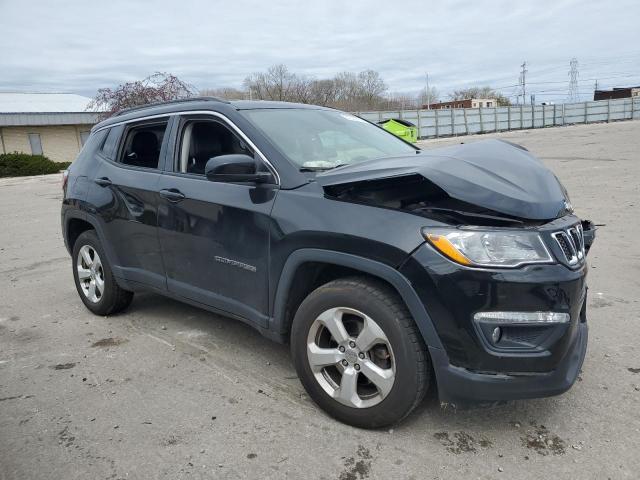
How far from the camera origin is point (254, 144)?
333cm

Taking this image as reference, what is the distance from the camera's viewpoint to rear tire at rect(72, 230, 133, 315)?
4566 millimetres

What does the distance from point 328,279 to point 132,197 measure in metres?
1.87

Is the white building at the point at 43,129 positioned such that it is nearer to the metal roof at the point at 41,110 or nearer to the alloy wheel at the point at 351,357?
the metal roof at the point at 41,110

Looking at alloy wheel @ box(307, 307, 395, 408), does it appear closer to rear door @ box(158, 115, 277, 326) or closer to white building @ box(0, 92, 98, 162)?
rear door @ box(158, 115, 277, 326)

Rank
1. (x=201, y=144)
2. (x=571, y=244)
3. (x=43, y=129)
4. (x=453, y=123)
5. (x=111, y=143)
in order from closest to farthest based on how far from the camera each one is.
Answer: (x=571, y=244), (x=201, y=144), (x=111, y=143), (x=43, y=129), (x=453, y=123)

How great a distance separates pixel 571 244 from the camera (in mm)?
2574

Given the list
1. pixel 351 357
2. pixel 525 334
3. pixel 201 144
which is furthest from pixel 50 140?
pixel 525 334

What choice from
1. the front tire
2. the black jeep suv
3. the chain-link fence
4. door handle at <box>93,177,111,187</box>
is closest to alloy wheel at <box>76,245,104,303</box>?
door handle at <box>93,177,111,187</box>

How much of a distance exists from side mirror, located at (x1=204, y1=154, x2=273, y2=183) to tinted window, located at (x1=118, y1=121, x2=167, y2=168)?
1177 mm

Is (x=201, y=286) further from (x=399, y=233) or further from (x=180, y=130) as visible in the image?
(x=399, y=233)

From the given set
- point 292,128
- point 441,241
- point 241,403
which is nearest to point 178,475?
point 241,403

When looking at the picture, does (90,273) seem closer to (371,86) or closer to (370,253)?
(370,253)

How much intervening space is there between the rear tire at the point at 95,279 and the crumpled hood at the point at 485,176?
2.46 meters

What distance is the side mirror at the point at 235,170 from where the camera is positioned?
119 inches
